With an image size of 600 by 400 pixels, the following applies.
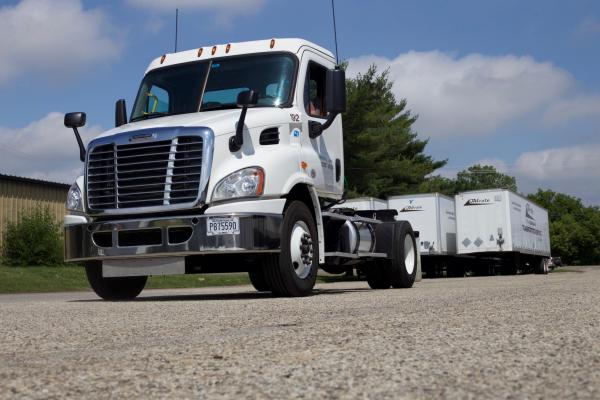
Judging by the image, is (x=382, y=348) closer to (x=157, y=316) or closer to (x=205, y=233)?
(x=157, y=316)

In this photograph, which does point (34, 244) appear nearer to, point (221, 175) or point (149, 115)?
point (149, 115)

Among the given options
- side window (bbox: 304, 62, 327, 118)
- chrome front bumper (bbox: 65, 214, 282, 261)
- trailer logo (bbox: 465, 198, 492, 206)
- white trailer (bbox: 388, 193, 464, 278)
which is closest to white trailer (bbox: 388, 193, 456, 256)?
white trailer (bbox: 388, 193, 464, 278)

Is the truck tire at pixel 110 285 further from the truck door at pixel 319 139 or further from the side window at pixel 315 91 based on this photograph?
the side window at pixel 315 91

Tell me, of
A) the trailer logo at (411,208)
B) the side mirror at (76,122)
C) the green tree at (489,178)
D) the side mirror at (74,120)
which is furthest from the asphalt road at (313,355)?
the green tree at (489,178)

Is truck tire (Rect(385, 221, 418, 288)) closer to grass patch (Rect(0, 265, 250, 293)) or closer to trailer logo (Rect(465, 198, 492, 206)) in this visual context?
grass patch (Rect(0, 265, 250, 293))

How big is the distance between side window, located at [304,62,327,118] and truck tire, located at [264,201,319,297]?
1.43 metres

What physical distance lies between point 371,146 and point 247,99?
107ft

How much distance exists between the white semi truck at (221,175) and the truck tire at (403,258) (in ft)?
5.09

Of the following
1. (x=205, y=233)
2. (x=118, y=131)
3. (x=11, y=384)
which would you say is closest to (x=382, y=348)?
(x=11, y=384)

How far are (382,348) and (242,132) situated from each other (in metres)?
5.53

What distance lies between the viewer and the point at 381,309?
7.13 m

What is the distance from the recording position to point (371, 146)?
138ft

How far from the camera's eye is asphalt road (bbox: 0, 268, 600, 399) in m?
3.05

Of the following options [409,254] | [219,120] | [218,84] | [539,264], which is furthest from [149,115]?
[539,264]
